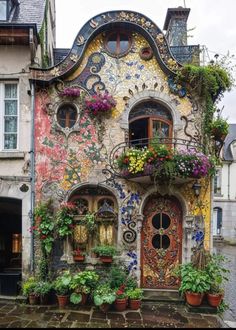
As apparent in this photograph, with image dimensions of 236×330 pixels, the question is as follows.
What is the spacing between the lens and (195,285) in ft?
23.0

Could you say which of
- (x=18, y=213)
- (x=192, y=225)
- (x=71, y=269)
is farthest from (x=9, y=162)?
(x=192, y=225)

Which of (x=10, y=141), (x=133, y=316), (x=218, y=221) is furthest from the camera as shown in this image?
(x=218, y=221)

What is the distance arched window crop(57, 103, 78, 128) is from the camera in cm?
838

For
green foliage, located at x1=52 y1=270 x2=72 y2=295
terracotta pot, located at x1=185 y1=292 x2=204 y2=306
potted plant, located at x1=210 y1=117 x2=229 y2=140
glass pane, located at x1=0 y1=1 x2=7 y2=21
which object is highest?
glass pane, located at x1=0 y1=1 x2=7 y2=21

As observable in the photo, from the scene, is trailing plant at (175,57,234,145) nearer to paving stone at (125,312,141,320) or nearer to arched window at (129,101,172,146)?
arched window at (129,101,172,146)

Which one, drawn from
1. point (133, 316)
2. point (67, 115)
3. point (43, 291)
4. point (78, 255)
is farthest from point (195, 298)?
point (67, 115)

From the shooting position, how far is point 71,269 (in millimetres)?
7934

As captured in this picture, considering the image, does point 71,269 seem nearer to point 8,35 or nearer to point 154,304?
point 154,304

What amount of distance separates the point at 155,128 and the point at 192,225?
A: 9.73ft

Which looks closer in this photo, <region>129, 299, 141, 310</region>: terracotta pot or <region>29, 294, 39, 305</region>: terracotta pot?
<region>129, 299, 141, 310</region>: terracotta pot

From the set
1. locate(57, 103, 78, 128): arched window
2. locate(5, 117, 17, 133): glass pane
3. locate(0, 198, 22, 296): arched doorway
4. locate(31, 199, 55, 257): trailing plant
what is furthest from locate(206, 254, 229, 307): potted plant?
locate(5, 117, 17, 133): glass pane

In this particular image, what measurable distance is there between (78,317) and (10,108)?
5.94 m

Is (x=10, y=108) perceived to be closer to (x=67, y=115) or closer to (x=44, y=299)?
(x=67, y=115)

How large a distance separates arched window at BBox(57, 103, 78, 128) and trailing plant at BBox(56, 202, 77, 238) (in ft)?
7.65
